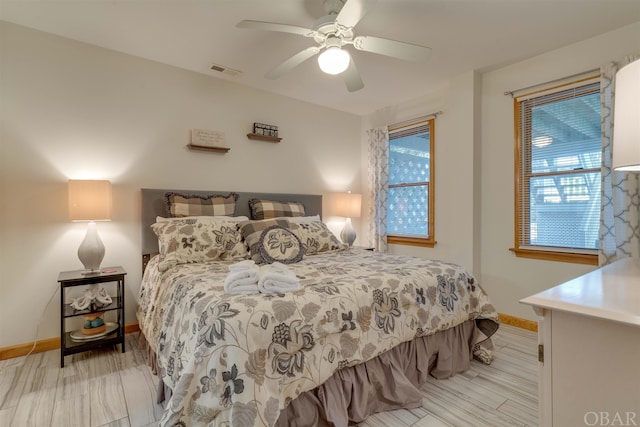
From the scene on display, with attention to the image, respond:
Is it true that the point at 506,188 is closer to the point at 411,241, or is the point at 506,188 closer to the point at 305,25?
the point at 411,241

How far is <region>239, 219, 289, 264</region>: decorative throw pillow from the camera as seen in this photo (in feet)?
7.80

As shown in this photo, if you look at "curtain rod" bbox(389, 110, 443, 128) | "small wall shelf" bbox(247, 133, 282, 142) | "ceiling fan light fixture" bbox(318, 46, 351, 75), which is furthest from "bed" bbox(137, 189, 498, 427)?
"curtain rod" bbox(389, 110, 443, 128)

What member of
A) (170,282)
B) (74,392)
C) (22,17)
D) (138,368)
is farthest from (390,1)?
(74,392)

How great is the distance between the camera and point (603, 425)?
869 millimetres

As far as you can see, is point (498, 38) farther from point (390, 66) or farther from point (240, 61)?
point (240, 61)

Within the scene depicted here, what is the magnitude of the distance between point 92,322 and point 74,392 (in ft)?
2.07

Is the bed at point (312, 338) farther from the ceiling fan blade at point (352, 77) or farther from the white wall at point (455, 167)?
the ceiling fan blade at point (352, 77)

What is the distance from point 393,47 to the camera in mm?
1963

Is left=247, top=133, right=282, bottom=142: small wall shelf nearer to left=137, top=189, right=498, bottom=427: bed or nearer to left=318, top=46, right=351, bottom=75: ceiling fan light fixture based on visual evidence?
left=137, top=189, right=498, bottom=427: bed

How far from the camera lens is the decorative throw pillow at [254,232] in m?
2.38

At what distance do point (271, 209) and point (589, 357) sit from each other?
274cm

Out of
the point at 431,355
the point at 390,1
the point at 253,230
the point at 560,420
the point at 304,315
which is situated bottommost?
the point at 431,355

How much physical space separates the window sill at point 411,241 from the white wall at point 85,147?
75.6 inches

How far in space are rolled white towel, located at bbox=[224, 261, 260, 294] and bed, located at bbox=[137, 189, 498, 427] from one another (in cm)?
6
